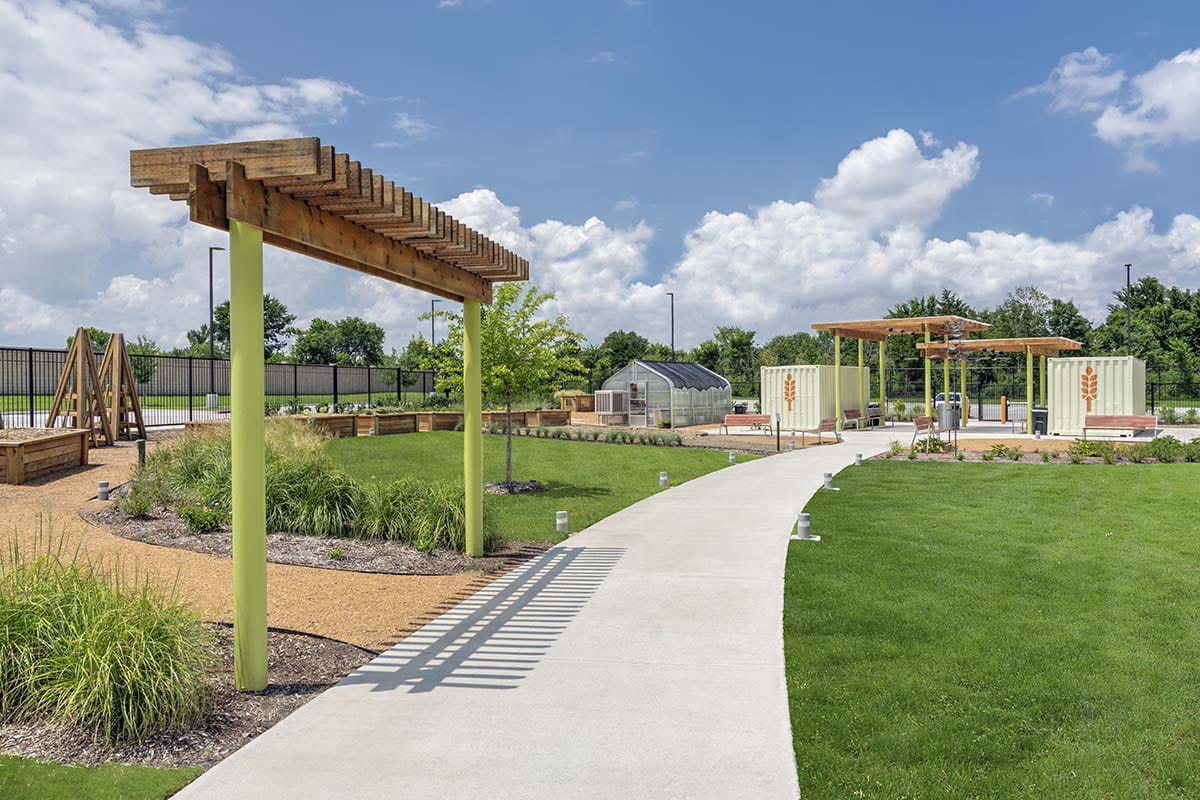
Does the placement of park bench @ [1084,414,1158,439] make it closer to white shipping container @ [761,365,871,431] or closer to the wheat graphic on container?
the wheat graphic on container

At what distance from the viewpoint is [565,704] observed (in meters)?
5.14

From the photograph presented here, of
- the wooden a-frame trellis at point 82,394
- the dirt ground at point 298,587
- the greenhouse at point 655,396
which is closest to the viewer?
the dirt ground at point 298,587

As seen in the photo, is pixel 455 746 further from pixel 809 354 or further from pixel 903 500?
pixel 809 354

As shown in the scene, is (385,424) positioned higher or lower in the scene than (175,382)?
lower

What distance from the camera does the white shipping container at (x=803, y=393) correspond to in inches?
1205

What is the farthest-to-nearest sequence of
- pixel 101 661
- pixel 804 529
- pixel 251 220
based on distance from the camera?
pixel 804 529 → pixel 251 220 → pixel 101 661

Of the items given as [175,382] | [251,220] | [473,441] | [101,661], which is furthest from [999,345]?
[101,661]

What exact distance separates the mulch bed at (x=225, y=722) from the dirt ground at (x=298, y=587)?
39 cm

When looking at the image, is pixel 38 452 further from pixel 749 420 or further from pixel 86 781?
pixel 749 420

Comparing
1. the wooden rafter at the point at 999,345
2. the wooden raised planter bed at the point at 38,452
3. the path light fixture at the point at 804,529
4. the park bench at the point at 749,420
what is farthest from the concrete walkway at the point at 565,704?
the wooden rafter at the point at 999,345

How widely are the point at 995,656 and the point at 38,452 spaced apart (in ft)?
48.7

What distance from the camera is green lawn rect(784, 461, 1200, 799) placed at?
14.3 feet

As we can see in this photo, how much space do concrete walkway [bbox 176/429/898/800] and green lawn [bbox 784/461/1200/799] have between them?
0.34 meters

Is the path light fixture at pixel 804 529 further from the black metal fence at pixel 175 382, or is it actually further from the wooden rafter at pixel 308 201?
the black metal fence at pixel 175 382
